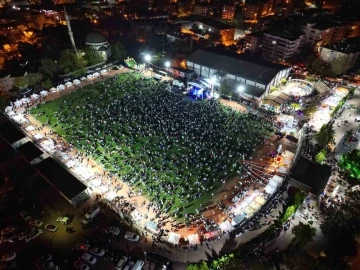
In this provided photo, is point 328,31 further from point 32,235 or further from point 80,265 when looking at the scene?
point 32,235

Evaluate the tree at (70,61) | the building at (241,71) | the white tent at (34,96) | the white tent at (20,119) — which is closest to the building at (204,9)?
the building at (241,71)

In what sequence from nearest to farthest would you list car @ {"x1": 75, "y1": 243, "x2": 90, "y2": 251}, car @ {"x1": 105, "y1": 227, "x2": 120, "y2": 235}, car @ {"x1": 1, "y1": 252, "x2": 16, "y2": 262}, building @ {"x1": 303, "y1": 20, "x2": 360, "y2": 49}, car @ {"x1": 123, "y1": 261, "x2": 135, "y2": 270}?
1. car @ {"x1": 123, "y1": 261, "x2": 135, "y2": 270}
2. car @ {"x1": 1, "y1": 252, "x2": 16, "y2": 262}
3. car @ {"x1": 75, "y1": 243, "x2": 90, "y2": 251}
4. car @ {"x1": 105, "y1": 227, "x2": 120, "y2": 235}
5. building @ {"x1": 303, "y1": 20, "x2": 360, "y2": 49}

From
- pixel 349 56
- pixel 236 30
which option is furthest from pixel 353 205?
pixel 236 30

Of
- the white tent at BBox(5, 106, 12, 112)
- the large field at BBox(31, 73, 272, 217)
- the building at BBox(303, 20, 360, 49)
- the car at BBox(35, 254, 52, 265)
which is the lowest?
the car at BBox(35, 254, 52, 265)

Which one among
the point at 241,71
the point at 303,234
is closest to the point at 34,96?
the point at 241,71

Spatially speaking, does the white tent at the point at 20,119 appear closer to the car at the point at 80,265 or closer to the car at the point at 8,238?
the car at the point at 8,238

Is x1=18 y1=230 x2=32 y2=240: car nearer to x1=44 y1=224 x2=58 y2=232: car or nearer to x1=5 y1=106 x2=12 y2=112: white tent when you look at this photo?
x1=44 y1=224 x2=58 y2=232: car

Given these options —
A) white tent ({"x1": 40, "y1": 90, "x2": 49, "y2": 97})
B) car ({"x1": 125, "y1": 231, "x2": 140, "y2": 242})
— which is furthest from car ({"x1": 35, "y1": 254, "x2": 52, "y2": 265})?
white tent ({"x1": 40, "y1": 90, "x2": 49, "y2": 97})
